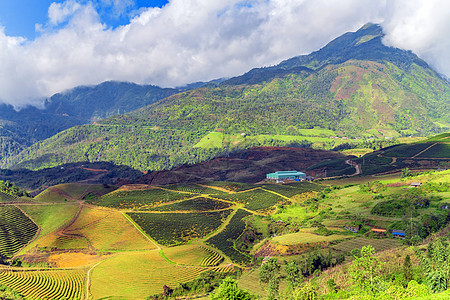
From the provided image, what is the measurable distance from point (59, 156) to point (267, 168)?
4694 inches

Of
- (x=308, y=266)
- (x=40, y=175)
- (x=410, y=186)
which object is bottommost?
(x=308, y=266)

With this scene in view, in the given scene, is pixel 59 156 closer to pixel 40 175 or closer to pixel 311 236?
pixel 40 175

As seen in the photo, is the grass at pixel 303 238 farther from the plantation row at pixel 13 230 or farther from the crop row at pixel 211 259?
the plantation row at pixel 13 230

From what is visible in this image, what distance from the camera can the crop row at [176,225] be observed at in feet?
234

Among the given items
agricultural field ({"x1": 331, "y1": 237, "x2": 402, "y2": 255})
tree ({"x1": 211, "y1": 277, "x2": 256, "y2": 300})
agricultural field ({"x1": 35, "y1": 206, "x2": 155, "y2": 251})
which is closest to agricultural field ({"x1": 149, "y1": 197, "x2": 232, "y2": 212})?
agricultural field ({"x1": 35, "y1": 206, "x2": 155, "y2": 251})

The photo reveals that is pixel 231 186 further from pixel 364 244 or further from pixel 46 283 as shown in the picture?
pixel 46 283

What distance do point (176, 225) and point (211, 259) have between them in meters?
15.0

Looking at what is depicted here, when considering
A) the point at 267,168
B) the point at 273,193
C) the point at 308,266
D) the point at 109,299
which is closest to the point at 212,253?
the point at 308,266

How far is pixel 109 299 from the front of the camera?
48.7 meters

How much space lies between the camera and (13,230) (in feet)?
Answer: 224

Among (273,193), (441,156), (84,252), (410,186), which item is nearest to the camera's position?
(84,252)

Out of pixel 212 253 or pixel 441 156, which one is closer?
pixel 212 253

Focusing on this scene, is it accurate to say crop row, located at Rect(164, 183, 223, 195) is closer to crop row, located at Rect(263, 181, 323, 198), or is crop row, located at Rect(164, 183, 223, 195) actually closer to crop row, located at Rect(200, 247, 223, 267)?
crop row, located at Rect(263, 181, 323, 198)

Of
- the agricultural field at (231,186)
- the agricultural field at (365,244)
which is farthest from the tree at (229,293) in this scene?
the agricultural field at (231,186)
